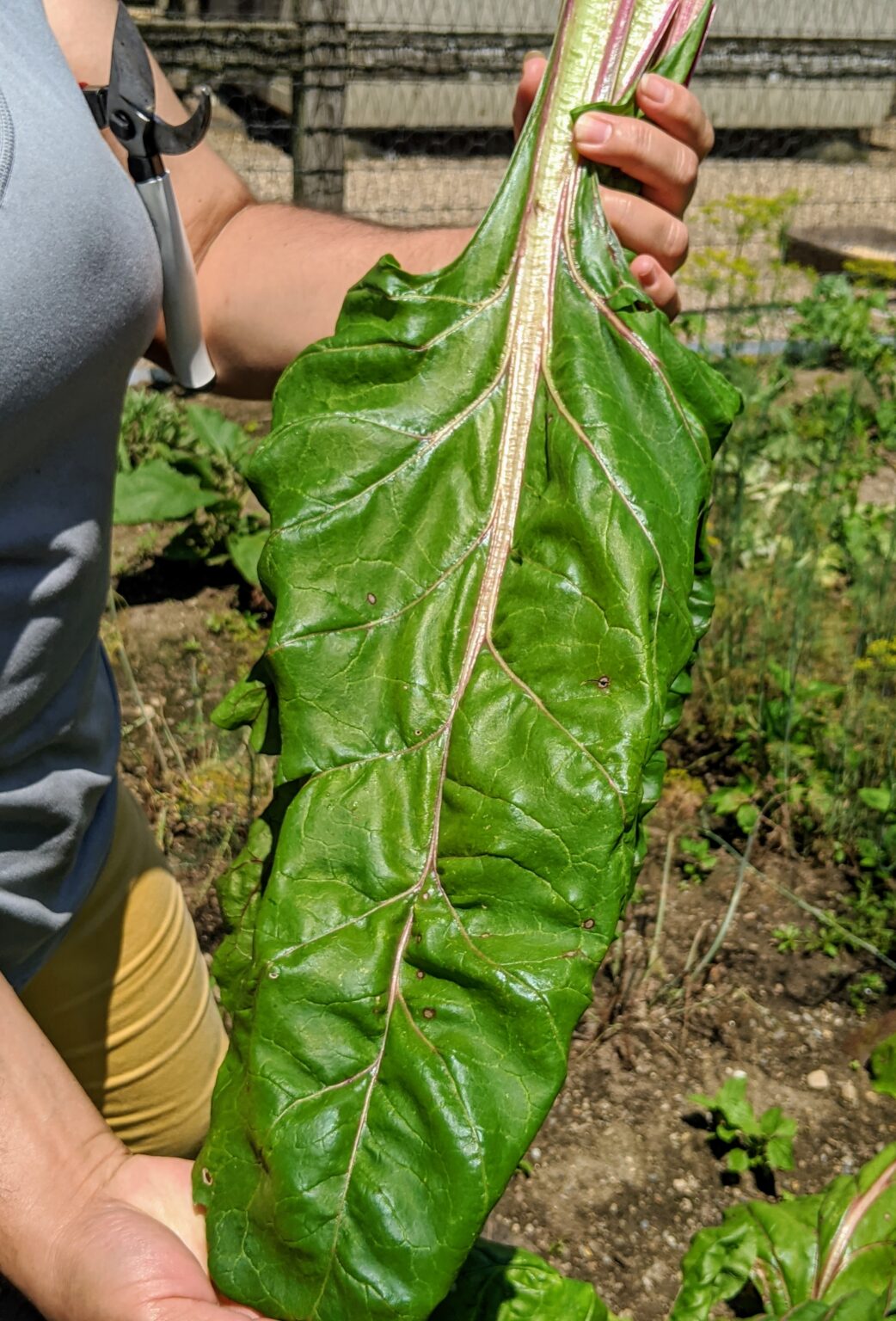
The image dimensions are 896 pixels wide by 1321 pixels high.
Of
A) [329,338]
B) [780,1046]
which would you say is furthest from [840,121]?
[329,338]

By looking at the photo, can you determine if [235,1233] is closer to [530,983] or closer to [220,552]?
[530,983]

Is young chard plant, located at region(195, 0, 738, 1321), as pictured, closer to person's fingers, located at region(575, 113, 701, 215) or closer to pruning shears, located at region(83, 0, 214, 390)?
person's fingers, located at region(575, 113, 701, 215)

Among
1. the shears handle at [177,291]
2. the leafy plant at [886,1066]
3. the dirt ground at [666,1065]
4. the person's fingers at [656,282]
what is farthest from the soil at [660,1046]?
the person's fingers at [656,282]

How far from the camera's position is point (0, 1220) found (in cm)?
128

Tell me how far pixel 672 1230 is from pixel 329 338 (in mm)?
1802

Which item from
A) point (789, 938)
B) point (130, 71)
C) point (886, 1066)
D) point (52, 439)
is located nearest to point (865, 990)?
point (789, 938)

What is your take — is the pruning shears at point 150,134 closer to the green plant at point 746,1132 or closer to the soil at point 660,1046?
the soil at point 660,1046

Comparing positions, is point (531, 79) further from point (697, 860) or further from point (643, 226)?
point (697, 860)

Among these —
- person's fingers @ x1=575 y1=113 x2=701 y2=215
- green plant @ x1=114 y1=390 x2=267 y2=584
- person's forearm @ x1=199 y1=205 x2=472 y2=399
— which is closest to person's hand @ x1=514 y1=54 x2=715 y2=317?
person's fingers @ x1=575 y1=113 x2=701 y2=215

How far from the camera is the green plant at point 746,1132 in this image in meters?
2.46

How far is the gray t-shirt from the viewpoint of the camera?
1360 mm

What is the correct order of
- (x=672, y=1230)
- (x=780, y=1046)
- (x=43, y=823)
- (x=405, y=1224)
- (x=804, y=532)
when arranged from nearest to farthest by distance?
(x=405, y=1224)
(x=43, y=823)
(x=672, y=1230)
(x=780, y=1046)
(x=804, y=532)

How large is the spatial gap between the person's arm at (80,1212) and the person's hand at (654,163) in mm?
1028

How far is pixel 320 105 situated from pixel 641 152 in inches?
175
